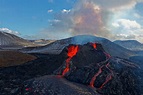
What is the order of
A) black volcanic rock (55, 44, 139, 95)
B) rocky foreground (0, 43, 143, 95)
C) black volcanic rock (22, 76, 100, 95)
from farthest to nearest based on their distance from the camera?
black volcanic rock (55, 44, 139, 95)
rocky foreground (0, 43, 143, 95)
black volcanic rock (22, 76, 100, 95)

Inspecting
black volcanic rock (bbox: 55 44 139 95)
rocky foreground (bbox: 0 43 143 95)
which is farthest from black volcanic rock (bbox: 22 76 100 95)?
black volcanic rock (bbox: 55 44 139 95)

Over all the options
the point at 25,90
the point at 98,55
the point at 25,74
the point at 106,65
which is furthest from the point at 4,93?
the point at 98,55

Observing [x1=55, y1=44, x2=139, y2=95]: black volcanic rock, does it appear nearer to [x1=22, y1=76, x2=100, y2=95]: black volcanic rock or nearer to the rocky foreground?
the rocky foreground

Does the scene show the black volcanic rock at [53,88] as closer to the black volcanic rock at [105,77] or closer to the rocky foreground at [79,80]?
the rocky foreground at [79,80]

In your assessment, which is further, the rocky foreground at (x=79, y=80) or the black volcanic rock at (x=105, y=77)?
the black volcanic rock at (x=105, y=77)

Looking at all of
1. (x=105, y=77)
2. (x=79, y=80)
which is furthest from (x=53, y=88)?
(x=105, y=77)

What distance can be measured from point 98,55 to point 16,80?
2391 centimetres

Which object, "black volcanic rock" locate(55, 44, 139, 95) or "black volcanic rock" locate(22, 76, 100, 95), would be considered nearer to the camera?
"black volcanic rock" locate(22, 76, 100, 95)

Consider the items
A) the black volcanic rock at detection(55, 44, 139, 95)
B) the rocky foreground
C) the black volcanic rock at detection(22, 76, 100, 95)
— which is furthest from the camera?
the black volcanic rock at detection(55, 44, 139, 95)

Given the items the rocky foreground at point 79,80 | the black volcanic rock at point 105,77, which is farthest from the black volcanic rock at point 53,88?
the black volcanic rock at point 105,77

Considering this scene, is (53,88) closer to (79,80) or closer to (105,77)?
(79,80)

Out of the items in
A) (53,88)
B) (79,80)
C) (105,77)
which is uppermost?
(105,77)

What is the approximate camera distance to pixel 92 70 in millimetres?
52938

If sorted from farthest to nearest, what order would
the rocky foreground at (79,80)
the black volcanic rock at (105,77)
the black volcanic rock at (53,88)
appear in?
the black volcanic rock at (105,77) → the rocky foreground at (79,80) → the black volcanic rock at (53,88)
